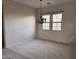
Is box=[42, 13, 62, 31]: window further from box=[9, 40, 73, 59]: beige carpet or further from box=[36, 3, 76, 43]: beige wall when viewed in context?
box=[9, 40, 73, 59]: beige carpet

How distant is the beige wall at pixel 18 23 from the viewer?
13.3ft

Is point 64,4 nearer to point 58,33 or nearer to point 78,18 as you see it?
point 58,33

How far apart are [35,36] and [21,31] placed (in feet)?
5.22

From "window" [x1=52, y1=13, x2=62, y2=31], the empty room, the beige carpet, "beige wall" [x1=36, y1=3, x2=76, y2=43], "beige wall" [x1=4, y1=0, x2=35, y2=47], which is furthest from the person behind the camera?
"window" [x1=52, y1=13, x2=62, y2=31]

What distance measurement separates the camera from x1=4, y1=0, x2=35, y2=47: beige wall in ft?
13.3

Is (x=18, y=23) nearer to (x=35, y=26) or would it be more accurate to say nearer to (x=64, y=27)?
(x=35, y=26)

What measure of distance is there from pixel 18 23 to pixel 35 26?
1859 mm

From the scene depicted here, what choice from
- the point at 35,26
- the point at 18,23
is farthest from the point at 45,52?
the point at 35,26

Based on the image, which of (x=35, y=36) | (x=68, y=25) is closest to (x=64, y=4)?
(x=68, y=25)

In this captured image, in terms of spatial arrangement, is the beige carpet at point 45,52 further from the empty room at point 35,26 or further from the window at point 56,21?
the window at point 56,21

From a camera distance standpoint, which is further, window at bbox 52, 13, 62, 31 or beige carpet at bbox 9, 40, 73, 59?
window at bbox 52, 13, 62, 31

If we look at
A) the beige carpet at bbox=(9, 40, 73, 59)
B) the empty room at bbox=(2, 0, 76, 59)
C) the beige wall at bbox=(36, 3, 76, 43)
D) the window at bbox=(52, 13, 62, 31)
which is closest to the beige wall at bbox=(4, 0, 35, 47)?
the empty room at bbox=(2, 0, 76, 59)

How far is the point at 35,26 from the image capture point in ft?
20.7

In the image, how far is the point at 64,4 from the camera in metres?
5.01
